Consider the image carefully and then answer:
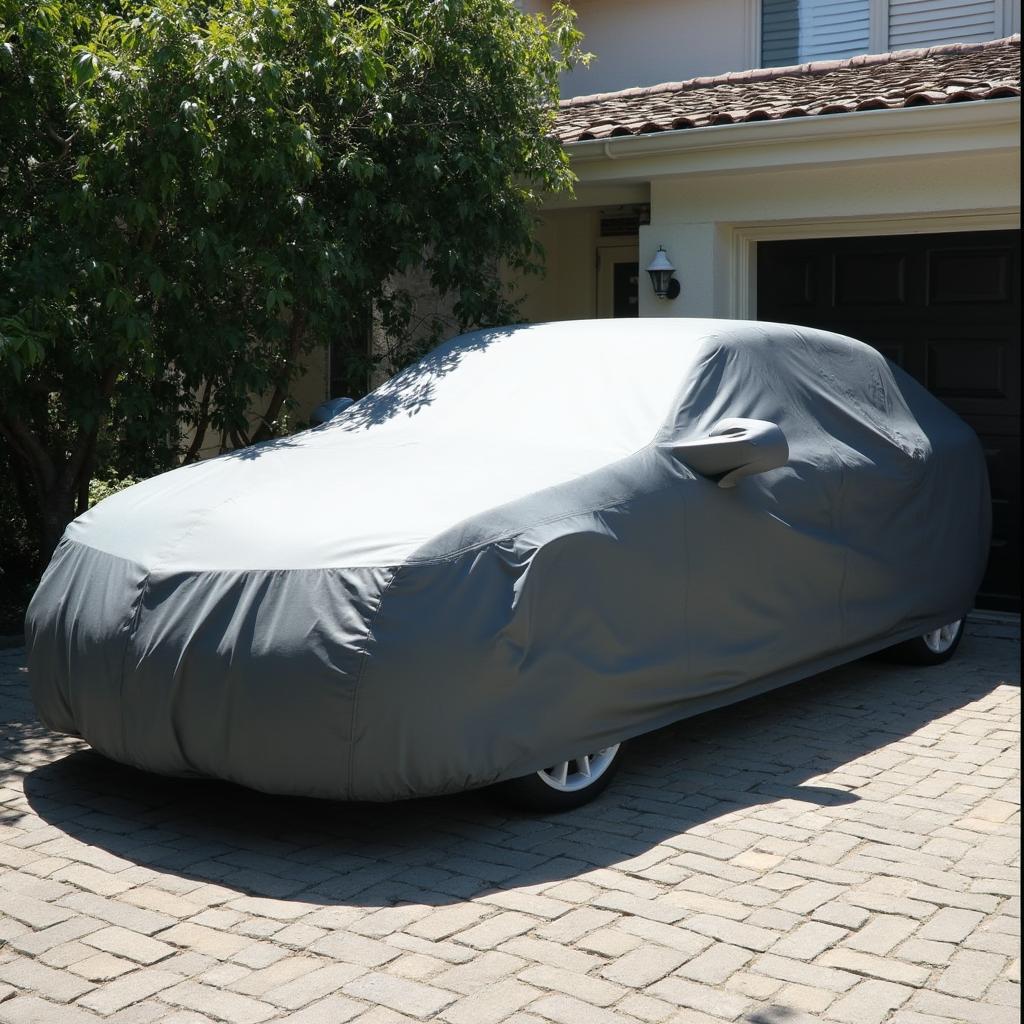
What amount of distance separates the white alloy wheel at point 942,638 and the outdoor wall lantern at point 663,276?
Result: 3549mm

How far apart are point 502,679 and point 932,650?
3.53 m

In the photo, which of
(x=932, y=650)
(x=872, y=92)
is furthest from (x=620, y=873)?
(x=872, y=92)

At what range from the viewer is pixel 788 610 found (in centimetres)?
554

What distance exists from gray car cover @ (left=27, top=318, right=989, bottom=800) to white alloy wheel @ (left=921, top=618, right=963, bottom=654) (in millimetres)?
813

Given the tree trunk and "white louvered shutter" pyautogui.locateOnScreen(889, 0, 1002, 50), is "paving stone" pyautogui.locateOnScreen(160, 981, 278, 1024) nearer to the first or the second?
the tree trunk

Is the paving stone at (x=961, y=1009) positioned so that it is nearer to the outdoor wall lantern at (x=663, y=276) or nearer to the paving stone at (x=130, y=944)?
the paving stone at (x=130, y=944)

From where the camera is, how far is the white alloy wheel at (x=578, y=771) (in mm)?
4699

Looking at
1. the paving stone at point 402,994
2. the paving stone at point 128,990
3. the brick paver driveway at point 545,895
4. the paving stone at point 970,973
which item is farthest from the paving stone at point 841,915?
the paving stone at point 128,990

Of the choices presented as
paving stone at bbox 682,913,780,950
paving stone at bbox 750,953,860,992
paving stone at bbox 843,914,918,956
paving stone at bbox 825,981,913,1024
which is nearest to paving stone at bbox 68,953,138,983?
paving stone at bbox 682,913,780,950

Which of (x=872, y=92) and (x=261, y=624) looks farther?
(x=872, y=92)

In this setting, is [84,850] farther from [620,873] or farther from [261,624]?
[620,873]

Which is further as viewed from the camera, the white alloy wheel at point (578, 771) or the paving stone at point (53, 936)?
the white alloy wheel at point (578, 771)

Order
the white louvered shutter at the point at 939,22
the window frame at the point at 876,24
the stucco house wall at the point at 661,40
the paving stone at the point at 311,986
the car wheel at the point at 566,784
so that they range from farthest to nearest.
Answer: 1. the stucco house wall at the point at 661,40
2. the white louvered shutter at the point at 939,22
3. the window frame at the point at 876,24
4. the car wheel at the point at 566,784
5. the paving stone at the point at 311,986

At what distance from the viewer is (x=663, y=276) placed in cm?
978
